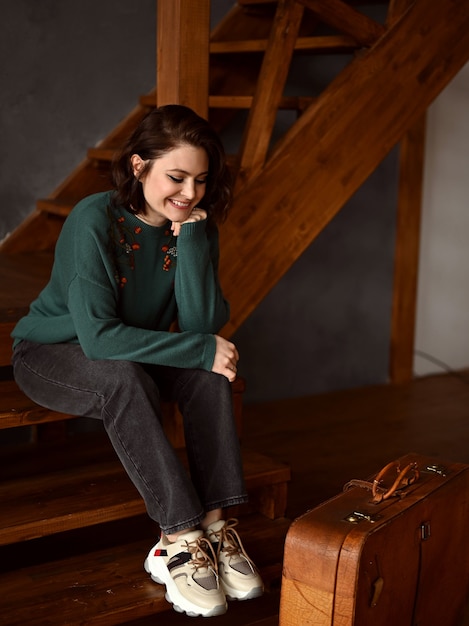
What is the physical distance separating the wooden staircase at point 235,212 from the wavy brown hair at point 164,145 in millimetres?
341

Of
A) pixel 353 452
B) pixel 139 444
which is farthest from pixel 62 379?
pixel 353 452

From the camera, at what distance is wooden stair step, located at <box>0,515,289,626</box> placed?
1.99 m

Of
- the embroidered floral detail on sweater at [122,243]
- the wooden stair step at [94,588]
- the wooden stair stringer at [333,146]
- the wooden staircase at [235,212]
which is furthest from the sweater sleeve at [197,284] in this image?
the wooden stair step at [94,588]

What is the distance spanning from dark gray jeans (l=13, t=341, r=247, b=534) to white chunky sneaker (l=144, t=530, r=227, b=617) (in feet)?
0.19

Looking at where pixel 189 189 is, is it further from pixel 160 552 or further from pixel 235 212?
pixel 160 552

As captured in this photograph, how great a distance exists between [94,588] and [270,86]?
1.53 m

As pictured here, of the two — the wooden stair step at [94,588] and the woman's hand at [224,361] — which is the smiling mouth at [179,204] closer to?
the woman's hand at [224,361]

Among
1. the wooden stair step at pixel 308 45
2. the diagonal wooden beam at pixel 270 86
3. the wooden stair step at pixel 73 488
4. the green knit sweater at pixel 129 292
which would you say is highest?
the wooden stair step at pixel 308 45

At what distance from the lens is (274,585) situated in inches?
90.7

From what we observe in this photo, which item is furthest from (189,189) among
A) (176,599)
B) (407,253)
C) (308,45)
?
(407,253)

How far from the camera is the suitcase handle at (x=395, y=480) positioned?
1.87m

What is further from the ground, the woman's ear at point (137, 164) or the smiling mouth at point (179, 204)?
the woman's ear at point (137, 164)

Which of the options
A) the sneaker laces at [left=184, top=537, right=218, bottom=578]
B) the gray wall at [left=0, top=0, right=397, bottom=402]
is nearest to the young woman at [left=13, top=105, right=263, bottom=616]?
the sneaker laces at [left=184, top=537, right=218, bottom=578]

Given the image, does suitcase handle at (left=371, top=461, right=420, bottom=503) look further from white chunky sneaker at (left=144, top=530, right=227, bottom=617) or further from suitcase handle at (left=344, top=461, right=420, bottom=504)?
white chunky sneaker at (left=144, top=530, right=227, bottom=617)
